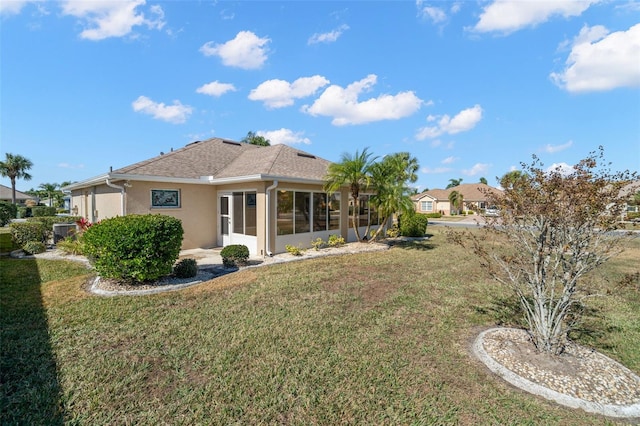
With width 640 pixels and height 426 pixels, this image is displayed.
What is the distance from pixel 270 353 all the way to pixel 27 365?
9.95 feet

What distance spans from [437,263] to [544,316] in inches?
255

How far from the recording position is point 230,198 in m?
12.0

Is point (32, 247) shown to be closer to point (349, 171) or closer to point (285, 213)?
point (285, 213)

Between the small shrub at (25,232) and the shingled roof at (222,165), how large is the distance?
249 centimetres

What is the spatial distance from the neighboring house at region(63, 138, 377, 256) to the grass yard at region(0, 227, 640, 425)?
3.95 metres

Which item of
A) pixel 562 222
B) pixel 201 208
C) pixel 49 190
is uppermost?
pixel 49 190

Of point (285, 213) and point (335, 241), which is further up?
A: point (285, 213)

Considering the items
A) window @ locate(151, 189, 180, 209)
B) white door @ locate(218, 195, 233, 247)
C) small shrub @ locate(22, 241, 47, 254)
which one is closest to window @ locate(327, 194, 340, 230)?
white door @ locate(218, 195, 233, 247)

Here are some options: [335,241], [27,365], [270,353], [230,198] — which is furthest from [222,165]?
[270,353]

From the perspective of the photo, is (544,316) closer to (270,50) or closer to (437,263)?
(437,263)

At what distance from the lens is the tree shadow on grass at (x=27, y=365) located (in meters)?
2.77

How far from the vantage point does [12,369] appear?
11.3ft

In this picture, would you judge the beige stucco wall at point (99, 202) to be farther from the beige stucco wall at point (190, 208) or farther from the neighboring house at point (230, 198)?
the beige stucco wall at point (190, 208)

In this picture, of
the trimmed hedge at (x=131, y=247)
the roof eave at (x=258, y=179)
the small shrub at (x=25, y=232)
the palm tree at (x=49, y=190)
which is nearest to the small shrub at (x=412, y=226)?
the roof eave at (x=258, y=179)
